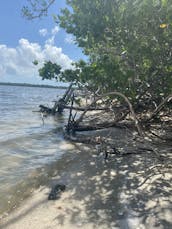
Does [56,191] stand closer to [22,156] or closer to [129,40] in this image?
[22,156]

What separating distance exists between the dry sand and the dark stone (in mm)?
88

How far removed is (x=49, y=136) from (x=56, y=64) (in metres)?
3.22

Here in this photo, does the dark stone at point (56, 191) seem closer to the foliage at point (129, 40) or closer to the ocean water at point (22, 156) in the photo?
the ocean water at point (22, 156)

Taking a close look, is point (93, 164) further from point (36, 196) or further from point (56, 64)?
point (56, 64)

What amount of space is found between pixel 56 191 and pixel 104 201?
988 millimetres

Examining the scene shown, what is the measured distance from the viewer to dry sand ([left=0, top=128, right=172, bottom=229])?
12.2 feet

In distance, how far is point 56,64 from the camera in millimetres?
9172

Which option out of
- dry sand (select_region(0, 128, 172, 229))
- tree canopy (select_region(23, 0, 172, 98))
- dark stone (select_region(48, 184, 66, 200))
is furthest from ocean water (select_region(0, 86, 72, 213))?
tree canopy (select_region(23, 0, 172, 98))

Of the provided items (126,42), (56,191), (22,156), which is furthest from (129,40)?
(22,156)

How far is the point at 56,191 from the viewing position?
4.85 metres

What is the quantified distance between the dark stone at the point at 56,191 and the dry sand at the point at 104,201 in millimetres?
88

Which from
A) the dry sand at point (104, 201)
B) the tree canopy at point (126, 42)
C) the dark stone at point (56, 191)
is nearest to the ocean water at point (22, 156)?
the dry sand at point (104, 201)

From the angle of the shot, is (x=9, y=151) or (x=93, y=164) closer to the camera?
(x=93, y=164)

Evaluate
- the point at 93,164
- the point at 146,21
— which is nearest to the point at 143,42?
the point at 146,21
